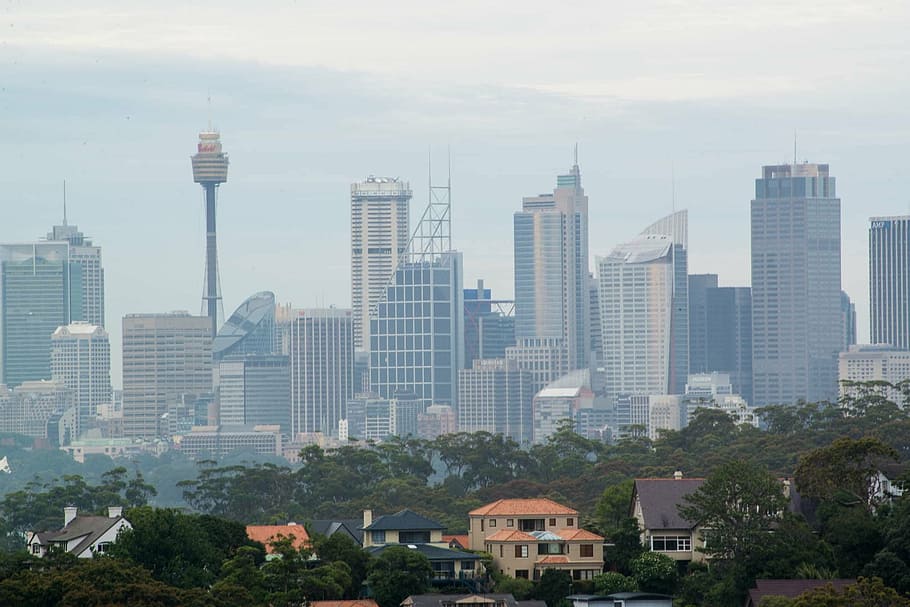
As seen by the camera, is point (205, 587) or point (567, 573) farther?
point (567, 573)

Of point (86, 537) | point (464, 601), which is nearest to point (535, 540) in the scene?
point (464, 601)

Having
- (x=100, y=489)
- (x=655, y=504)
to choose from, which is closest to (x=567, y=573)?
(x=655, y=504)

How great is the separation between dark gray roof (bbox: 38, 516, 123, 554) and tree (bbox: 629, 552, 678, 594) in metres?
19.2

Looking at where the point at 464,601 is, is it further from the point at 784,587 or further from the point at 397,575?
the point at 784,587

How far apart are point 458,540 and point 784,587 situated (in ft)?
72.2

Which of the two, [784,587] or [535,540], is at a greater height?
[535,540]

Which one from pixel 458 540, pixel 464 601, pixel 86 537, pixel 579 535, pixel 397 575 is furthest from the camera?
pixel 458 540

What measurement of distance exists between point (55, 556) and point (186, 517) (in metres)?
4.86

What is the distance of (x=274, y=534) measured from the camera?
83.6m

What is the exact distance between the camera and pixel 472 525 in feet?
280

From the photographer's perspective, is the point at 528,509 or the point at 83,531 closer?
the point at 83,531

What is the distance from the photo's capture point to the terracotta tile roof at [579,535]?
7800 centimetres

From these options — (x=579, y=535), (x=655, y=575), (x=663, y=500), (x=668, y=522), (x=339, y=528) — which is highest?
(x=663, y=500)

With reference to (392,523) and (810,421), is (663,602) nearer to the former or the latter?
(392,523)
